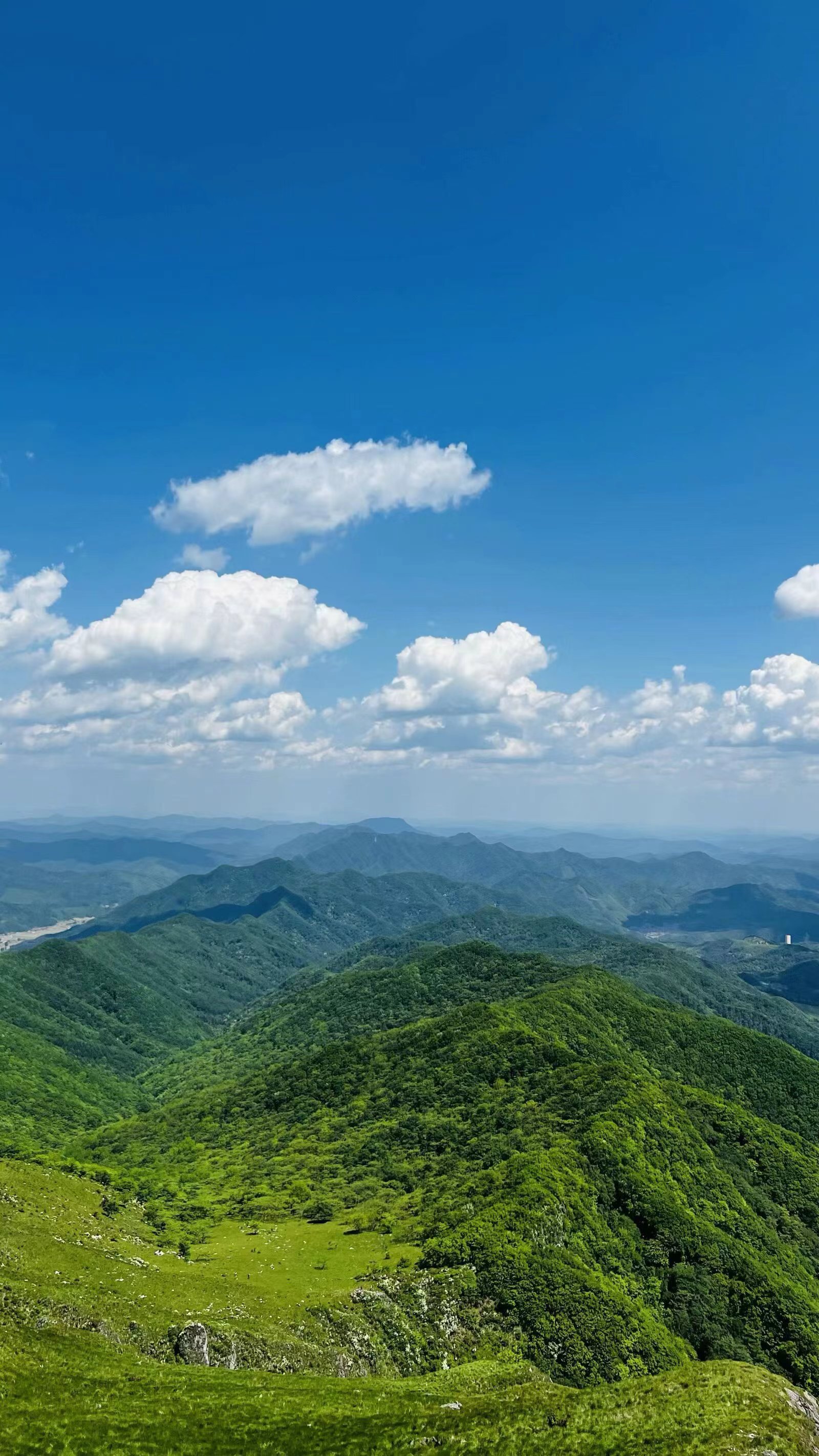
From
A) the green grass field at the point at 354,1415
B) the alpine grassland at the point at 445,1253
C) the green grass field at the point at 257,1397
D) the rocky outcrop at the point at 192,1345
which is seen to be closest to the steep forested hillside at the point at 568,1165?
the alpine grassland at the point at 445,1253

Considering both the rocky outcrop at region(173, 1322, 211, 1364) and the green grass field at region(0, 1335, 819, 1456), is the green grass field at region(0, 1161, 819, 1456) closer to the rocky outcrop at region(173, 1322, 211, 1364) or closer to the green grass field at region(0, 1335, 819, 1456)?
the green grass field at region(0, 1335, 819, 1456)

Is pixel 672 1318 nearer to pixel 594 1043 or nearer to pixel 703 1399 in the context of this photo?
pixel 703 1399

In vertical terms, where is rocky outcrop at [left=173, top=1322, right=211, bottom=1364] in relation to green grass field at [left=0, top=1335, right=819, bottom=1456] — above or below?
below

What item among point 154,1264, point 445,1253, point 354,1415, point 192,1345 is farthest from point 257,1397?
point 154,1264

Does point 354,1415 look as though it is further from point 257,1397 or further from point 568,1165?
point 568,1165

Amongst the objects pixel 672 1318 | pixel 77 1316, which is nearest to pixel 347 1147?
pixel 672 1318

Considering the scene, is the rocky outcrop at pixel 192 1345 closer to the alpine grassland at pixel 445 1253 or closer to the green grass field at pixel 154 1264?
the alpine grassland at pixel 445 1253

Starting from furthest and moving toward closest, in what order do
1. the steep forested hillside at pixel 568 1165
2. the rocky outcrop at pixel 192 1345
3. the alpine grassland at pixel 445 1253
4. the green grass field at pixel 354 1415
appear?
the steep forested hillside at pixel 568 1165 < the rocky outcrop at pixel 192 1345 < the alpine grassland at pixel 445 1253 < the green grass field at pixel 354 1415

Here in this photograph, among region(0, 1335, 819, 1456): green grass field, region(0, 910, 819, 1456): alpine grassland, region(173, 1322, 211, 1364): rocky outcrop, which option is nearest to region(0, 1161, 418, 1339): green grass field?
region(0, 910, 819, 1456): alpine grassland

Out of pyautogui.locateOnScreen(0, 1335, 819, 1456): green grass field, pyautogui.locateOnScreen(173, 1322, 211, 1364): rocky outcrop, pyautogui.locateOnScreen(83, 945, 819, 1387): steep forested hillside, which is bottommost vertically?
pyautogui.locateOnScreen(83, 945, 819, 1387): steep forested hillside
